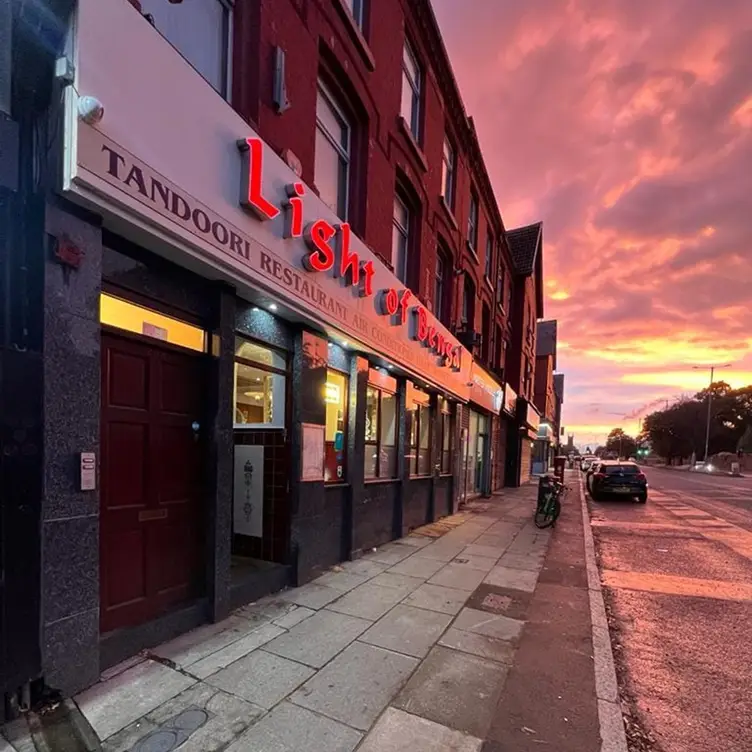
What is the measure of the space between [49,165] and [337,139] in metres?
5.62

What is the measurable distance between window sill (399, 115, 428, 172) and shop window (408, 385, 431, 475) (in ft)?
16.7

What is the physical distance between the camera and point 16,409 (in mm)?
3213

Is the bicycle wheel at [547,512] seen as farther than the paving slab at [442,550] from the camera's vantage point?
Yes

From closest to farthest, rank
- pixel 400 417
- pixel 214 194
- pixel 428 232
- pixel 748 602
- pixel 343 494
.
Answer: pixel 214 194 < pixel 748 602 < pixel 343 494 < pixel 400 417 < pixel 428 232

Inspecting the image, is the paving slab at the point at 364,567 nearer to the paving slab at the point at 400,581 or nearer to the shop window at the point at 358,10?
the paving slab at the point at 400,581

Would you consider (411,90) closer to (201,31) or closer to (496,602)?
(201,31)

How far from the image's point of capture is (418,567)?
25.1ft

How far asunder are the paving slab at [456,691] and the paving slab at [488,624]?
679 mm

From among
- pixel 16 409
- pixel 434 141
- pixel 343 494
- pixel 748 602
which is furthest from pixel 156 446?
pixel 434 141

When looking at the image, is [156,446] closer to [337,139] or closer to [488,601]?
[488,601]

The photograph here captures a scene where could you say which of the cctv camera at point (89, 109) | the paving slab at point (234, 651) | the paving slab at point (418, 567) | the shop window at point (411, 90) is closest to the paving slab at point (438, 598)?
the paving slab at point (418, 567)

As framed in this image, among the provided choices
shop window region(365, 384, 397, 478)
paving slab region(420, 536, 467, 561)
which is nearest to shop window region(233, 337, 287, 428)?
shop window region(365, 384, 397, 478)

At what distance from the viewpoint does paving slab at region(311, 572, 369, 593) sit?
21.0 feet

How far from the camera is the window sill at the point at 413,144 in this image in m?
9.55
